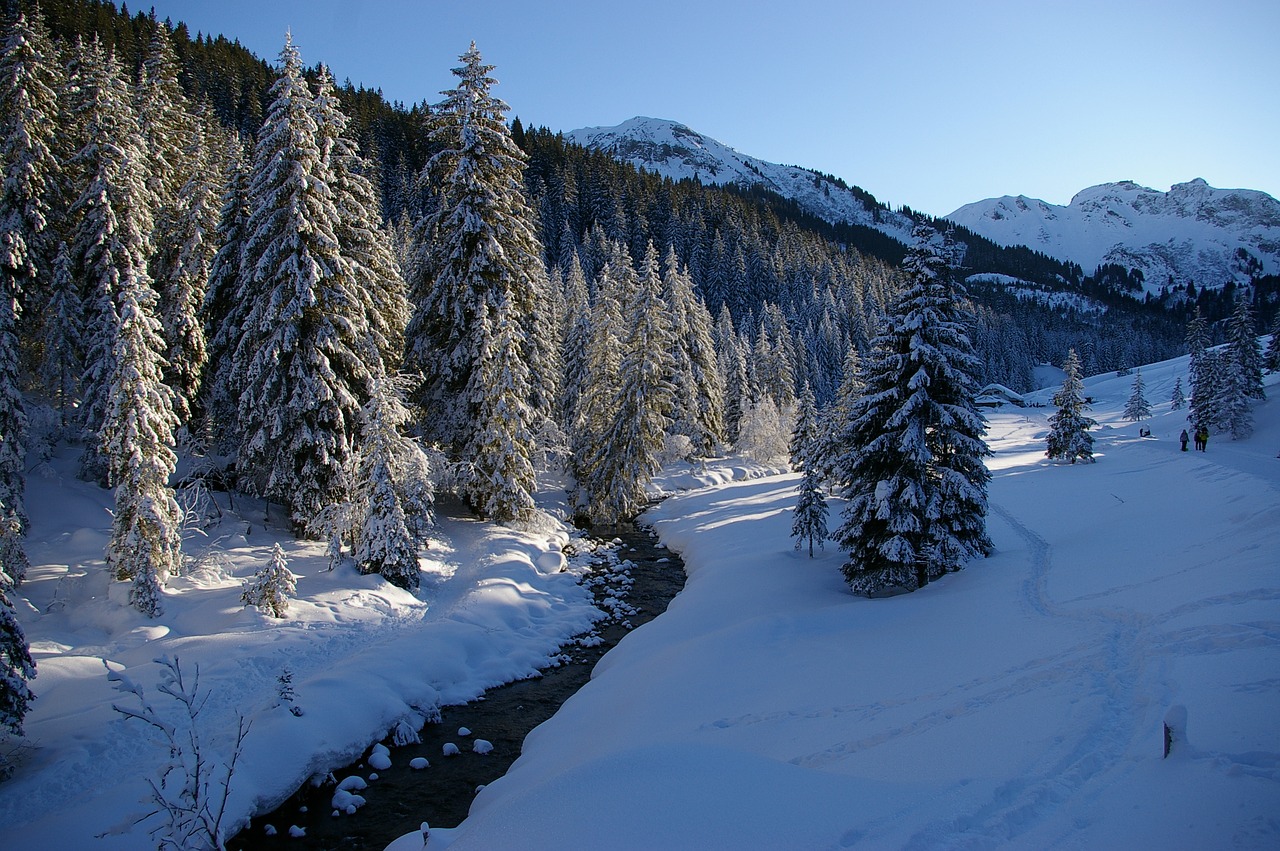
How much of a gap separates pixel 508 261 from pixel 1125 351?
17406 cm

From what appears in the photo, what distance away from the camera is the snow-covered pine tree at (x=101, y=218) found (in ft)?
59.6

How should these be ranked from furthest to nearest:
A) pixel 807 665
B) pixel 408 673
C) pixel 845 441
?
pixel 845 441 → pixel 408 673 → pixel 807 665

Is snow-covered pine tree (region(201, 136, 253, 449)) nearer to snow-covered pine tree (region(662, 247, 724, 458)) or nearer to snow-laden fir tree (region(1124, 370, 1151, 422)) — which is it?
snow-covered pine tree (region(662, 247, 724, 458))

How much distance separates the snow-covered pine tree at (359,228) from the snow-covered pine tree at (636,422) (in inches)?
470

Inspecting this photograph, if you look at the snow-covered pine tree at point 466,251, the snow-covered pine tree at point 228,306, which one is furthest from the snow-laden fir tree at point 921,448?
the snow-covered pine tree at point 228,306

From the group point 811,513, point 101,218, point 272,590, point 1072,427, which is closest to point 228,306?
point 101,218

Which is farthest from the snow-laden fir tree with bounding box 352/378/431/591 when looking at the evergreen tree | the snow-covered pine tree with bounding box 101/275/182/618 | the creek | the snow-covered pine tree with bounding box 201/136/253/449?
the evergreen tree

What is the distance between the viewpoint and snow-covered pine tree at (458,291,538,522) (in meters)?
22.5

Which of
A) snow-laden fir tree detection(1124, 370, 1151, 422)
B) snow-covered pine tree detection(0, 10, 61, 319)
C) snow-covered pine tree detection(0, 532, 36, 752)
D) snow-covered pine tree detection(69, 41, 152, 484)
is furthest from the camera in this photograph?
snow-laden fir tree detection(1124, 370, 1151, 422)

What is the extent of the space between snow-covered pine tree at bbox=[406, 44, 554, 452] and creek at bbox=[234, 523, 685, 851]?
11.3 meters

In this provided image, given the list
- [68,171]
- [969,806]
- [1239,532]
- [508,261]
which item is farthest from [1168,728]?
[68,171]

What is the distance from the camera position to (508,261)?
76.8 feet

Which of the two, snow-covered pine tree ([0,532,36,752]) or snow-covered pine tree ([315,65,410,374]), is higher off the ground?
snow-covered pine tree ([315,65,410,374])

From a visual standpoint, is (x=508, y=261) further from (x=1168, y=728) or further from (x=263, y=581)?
(x=1168, y=728)
